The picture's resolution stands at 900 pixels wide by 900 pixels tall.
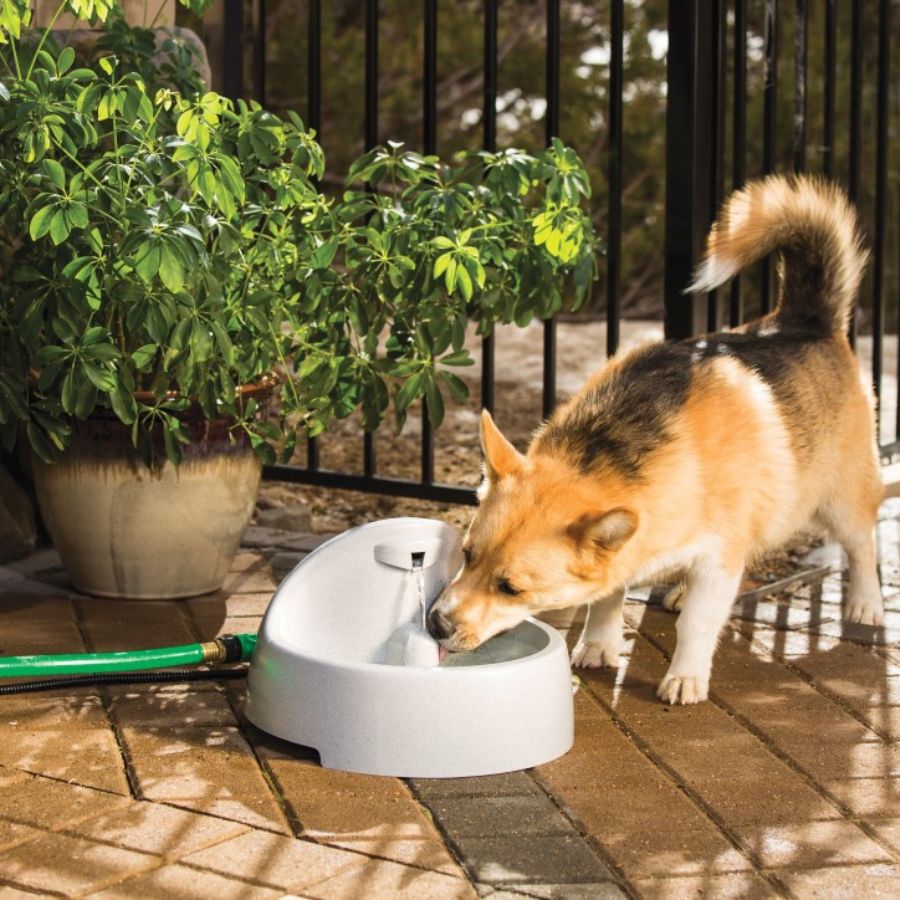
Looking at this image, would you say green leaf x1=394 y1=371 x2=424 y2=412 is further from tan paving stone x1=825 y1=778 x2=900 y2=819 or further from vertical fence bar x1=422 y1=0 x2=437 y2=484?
tan paving stone x1=825 y1=778 x2=900 y2=819

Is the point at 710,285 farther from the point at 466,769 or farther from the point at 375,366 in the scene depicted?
the point at 466,769

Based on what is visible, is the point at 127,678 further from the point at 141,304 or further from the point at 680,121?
Answer: the point at 680,121

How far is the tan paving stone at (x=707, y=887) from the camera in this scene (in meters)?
2.48

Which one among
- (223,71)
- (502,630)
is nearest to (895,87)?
(223,71)

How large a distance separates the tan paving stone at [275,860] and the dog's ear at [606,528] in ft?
2.95

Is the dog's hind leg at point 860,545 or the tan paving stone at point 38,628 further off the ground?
the dog's hind leg at point 860,545

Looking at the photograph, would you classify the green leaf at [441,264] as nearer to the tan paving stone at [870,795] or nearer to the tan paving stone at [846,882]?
the tan paving stone at [870,795]

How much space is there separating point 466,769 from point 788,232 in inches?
77.6

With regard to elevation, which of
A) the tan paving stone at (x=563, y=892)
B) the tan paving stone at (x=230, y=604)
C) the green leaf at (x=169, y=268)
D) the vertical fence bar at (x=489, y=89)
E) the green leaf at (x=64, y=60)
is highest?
the vertical fence bar at (x=489, y=89)

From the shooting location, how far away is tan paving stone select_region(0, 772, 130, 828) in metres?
2.73

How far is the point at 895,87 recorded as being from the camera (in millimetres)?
10906

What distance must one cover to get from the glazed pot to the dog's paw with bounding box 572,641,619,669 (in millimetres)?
1104

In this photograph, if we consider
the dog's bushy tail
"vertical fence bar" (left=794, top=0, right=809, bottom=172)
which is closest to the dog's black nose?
the dog's bushy tail

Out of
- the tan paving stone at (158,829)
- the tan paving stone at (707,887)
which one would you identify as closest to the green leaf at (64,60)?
the tan paving stone at (158,829)
